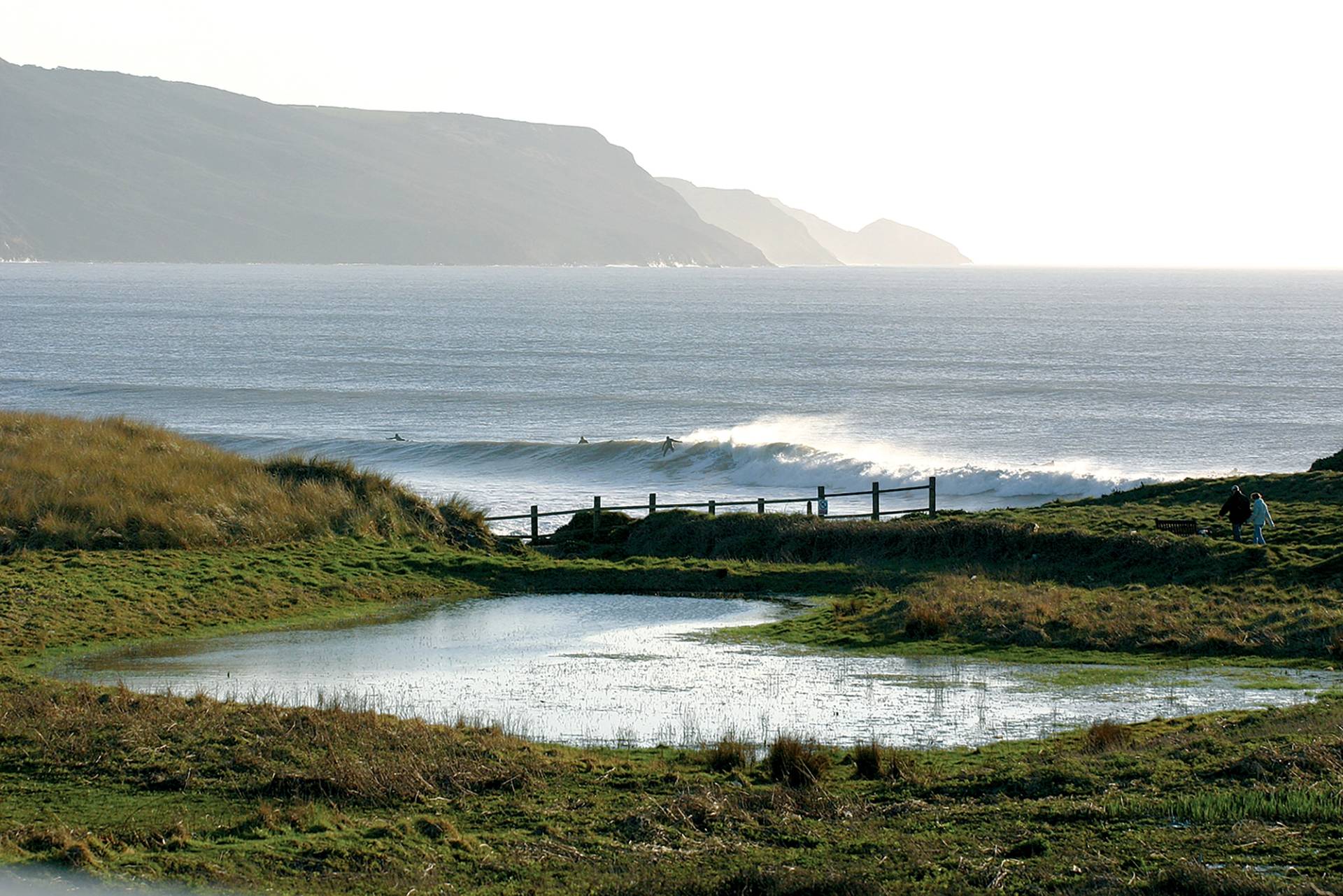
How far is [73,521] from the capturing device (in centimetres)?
2483

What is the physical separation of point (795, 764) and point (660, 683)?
213 inches

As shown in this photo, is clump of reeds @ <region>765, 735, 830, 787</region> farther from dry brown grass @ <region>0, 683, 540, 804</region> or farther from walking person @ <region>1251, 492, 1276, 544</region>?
walking person @ <region>1251, 492, 1276, 544</region>

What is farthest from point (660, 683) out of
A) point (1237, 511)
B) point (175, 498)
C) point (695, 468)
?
point (695, 468)

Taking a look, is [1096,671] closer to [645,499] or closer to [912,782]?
[912,782]

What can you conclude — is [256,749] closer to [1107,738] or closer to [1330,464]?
[1107,738]

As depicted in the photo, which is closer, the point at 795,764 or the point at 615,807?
the point at 615,807

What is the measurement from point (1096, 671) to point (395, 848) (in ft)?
36.9

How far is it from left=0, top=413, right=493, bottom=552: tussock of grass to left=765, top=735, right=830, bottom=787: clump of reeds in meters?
15.9

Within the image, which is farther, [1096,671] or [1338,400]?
[1338,400]

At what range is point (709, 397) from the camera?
8506 centimetres

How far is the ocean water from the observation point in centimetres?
5584

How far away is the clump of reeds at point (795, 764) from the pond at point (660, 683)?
1637 mm

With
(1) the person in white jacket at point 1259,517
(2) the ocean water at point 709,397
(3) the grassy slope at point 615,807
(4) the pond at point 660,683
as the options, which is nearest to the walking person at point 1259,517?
(1) the person in white jacket at point 1259,517

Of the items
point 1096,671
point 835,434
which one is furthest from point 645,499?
point 1096,671
